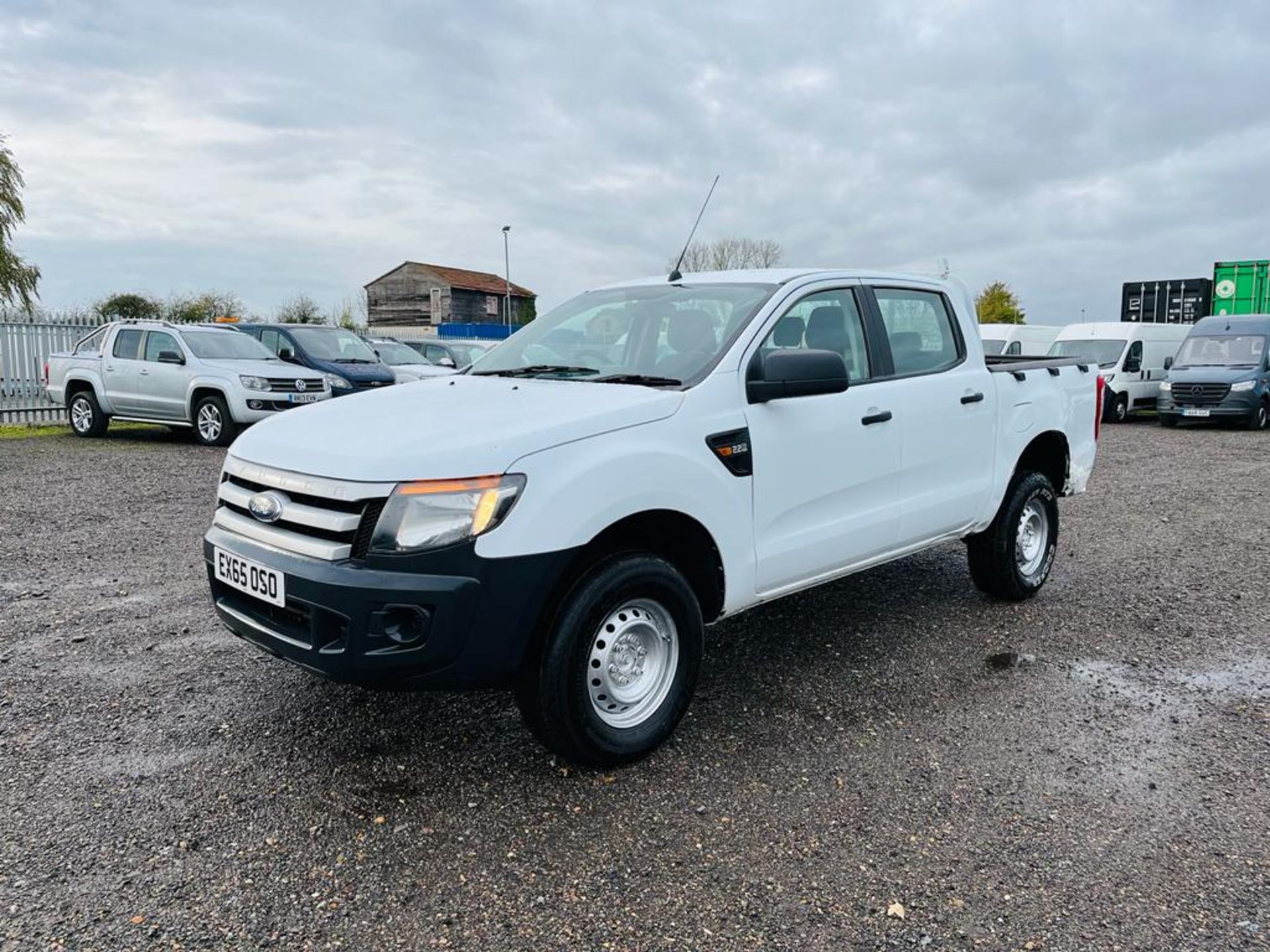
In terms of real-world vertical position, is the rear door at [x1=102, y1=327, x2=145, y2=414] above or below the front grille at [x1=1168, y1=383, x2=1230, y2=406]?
above

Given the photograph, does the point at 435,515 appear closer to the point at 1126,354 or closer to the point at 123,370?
the point at 123,370

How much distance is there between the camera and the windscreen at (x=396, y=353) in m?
18.5

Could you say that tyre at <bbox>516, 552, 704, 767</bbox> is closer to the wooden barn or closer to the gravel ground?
the gravel ground

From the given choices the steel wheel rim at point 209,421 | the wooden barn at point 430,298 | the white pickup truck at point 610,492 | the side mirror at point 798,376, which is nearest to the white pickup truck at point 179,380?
the steel wheel rim at point 209,421

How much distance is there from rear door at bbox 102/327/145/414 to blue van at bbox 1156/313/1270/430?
58.9 feet

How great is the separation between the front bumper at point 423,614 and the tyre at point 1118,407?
18597 millimetres

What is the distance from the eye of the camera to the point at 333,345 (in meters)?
15.6

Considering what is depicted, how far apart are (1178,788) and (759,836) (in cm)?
161

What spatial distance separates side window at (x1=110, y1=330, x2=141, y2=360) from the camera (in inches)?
525

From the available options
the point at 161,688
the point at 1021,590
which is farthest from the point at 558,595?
the point at 1021,590

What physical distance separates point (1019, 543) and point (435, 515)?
3932mm

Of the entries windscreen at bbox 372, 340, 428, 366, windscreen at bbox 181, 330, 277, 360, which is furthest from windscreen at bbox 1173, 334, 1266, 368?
windscreen at bbox 181, 330, 277, 360

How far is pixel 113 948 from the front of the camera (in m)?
2.40

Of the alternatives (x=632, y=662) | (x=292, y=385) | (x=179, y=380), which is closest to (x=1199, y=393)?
(x=292, y=385)
